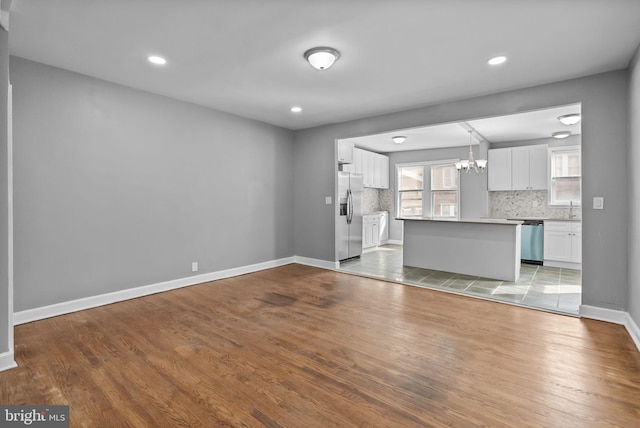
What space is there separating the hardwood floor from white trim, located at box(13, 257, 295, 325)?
14 centimetres

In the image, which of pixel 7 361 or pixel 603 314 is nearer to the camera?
pixel 7 361

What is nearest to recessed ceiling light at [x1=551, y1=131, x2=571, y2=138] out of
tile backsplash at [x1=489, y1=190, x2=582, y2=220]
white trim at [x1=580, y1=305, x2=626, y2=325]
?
tile backsplash at [x1=489, y1=190, x2=582, y2=220]

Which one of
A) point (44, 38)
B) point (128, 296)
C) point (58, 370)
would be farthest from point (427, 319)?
point (44, 38)

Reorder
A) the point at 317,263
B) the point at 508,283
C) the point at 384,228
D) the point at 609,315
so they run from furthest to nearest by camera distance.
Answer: the point at 384,228 < the point at 317,263 < the point at 508,283 < the point at 609,315

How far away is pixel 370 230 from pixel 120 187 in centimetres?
597

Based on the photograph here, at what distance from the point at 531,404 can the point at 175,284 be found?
4275 mm

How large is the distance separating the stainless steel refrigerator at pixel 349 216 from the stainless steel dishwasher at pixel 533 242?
130 inches

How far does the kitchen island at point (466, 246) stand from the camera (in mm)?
4938

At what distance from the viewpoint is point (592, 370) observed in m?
2.37

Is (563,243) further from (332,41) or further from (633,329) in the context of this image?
(332,41)

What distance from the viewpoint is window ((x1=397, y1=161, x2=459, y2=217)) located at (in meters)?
8.36

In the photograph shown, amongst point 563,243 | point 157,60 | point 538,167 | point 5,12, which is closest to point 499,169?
point 538,167

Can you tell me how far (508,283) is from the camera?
4.83 m

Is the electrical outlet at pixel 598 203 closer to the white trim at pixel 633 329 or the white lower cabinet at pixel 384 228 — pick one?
the white trim at pixel 633 329
